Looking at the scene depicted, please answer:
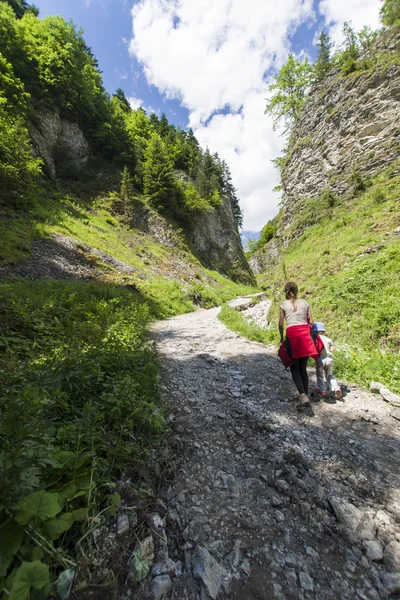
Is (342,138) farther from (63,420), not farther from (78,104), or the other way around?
(78,104)

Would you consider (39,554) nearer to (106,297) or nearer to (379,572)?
(379,572)

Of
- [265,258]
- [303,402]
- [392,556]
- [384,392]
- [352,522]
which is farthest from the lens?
[265,258]

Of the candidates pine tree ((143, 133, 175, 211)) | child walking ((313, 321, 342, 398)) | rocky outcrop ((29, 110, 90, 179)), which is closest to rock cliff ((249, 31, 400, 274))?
child walking ((313, 321, 342, 398))

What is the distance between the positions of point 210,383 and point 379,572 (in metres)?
3.62

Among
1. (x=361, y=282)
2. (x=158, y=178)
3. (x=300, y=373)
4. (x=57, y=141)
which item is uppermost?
(x=57, y=141)

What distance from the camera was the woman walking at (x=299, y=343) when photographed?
14.1ft

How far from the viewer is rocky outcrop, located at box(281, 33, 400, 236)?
1549 cm

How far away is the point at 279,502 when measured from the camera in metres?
2.39

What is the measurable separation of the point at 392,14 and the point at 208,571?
33150 mm

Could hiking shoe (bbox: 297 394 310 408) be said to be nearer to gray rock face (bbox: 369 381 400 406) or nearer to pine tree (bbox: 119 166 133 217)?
gray rock face (bbox: 369 381 400 406)

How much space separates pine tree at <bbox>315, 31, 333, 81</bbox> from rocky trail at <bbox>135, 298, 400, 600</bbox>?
32.1 metres

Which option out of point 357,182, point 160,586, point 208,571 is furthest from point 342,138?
point 160,586

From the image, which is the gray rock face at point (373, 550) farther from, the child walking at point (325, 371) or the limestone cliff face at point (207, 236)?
the limestone cliff face at point (207, 236)

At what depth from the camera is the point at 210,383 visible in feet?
17.1
